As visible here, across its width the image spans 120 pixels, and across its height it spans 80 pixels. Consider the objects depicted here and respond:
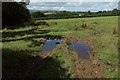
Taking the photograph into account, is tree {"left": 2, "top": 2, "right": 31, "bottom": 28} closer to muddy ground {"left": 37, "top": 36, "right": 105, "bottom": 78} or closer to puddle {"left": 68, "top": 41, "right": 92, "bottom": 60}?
puddle {"left": 68, "top": 41, "right": 92, "bottom": 60}

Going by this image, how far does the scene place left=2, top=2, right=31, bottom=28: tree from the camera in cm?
5856

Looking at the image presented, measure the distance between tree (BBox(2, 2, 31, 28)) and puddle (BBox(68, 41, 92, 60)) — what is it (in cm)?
2673

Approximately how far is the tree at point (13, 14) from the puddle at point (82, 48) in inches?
1052

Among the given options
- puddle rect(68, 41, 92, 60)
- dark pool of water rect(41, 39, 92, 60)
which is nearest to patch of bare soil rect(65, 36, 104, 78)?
puddle rect(68, 41, 92, 60)

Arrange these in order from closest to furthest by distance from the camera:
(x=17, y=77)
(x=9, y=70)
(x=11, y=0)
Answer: (x=17, y=77)
(x=9, y=70)
(x=11, y=0)

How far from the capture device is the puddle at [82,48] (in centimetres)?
2612

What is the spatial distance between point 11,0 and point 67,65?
42749 mm

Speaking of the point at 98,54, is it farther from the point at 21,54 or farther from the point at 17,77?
the point at 17,77

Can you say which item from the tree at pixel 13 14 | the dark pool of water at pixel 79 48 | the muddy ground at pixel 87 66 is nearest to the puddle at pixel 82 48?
the dark pool of water at pixel 79 48

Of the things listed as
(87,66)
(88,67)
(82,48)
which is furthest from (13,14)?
(88,67)

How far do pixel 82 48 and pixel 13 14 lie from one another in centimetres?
3229

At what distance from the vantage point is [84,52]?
27469 mm

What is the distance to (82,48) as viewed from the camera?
30.2m

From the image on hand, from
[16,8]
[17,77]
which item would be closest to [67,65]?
[17,77]
